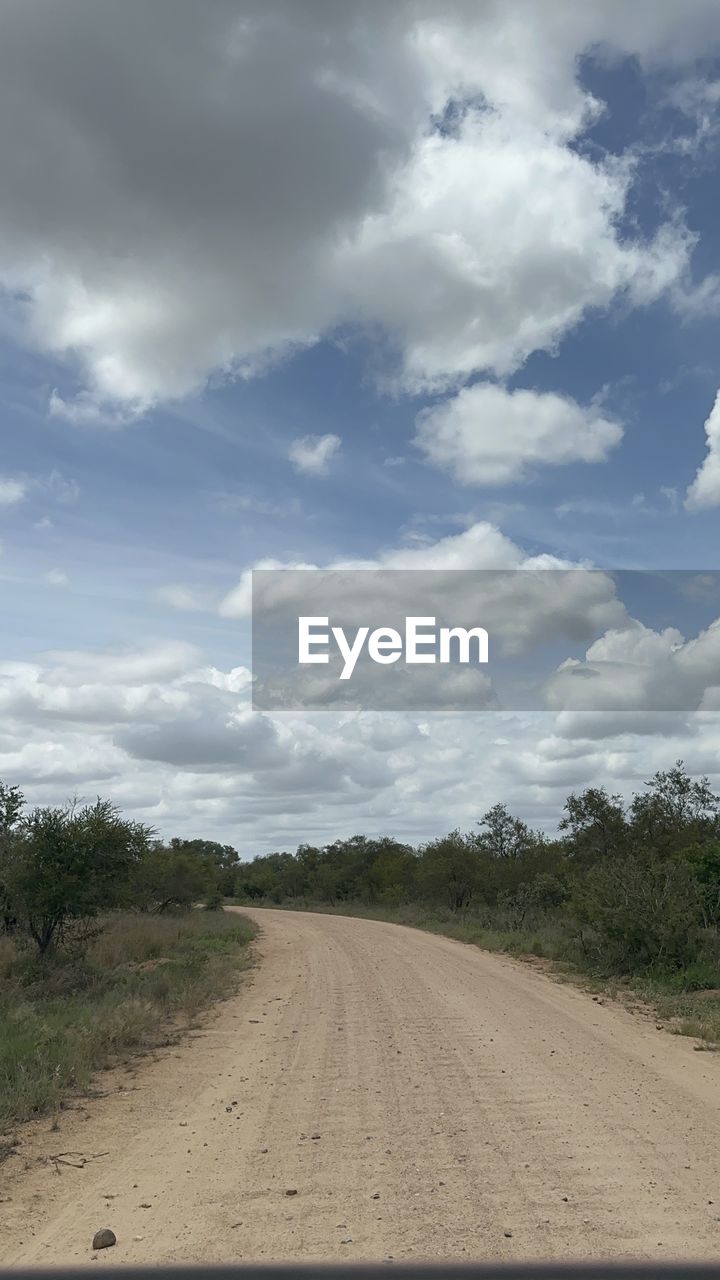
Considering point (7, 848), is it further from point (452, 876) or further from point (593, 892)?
point (452, 876)

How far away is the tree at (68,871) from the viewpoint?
19.5 metres

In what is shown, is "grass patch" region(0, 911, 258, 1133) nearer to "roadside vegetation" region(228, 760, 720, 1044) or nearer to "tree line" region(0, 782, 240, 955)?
"tree line" region(0, 782, 240, 955)

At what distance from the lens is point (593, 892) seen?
20953mm

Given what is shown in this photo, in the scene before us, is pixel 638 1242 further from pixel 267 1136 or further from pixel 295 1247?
pixel 267 1136

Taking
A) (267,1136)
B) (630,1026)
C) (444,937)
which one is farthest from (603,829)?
(267,1136)

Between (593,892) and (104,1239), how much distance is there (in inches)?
668

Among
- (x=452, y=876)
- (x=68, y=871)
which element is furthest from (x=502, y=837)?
(x=68, y=871)

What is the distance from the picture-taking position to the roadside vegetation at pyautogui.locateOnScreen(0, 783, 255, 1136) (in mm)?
9953

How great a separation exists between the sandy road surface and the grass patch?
1.55 feet

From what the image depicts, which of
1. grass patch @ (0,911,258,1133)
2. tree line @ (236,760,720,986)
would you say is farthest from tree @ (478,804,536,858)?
grass patch @ (0,911,258,1133)

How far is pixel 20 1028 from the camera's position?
11.9 meters

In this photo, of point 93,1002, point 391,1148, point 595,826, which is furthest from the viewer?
point 595,826

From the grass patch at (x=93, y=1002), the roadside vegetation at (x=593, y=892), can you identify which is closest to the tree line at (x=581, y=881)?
the roadside vegetation at (x=593, y=892)

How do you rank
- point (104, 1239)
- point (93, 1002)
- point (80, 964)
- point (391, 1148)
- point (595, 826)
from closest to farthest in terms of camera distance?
→ point (104, 1239)
point (391, 1148)
point (93, 1002)
point (80, 964)
point (595, 826)
